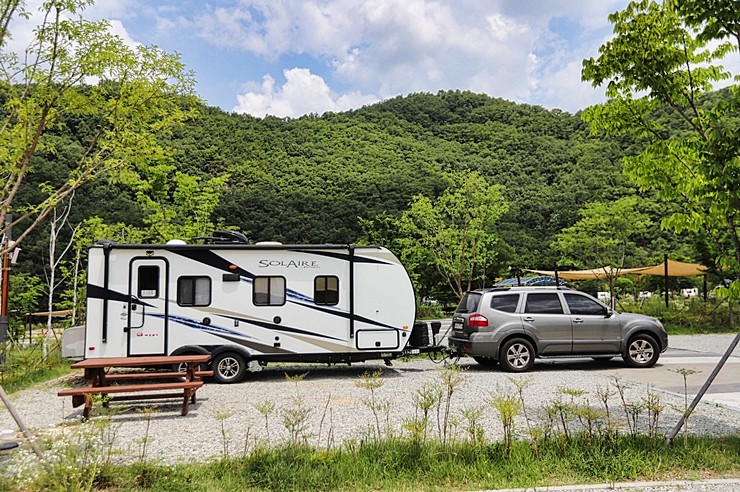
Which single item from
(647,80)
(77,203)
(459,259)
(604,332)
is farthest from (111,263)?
(77,203)

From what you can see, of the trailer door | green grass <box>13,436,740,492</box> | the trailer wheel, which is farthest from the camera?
the trailer wheel

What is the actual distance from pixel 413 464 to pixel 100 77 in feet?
18.5

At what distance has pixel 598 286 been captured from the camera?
32.4 m

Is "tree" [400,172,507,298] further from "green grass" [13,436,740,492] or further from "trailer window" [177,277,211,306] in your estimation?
"green grass" [13,436,740,492]

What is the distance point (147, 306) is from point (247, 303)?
1.75 m

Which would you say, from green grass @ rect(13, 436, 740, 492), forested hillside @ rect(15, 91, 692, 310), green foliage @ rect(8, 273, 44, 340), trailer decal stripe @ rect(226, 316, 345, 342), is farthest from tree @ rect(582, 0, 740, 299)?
forested hillside @ rect(15, 91, 692, 310)

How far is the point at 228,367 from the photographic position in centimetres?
1048

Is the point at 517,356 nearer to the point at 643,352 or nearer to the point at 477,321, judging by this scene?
the point at 477,321

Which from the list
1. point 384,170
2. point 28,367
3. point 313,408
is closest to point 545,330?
point 313,408

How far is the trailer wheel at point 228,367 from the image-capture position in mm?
10367

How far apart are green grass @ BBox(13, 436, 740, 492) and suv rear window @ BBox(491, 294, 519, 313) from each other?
233 inches

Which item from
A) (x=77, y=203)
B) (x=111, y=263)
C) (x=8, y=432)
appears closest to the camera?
(x=8, y=432)

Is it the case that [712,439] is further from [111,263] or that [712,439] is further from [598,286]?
[598,286]

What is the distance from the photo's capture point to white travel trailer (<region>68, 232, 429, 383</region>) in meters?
10.0
